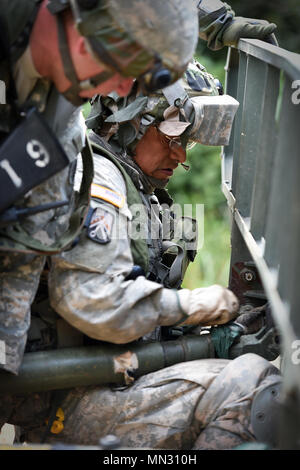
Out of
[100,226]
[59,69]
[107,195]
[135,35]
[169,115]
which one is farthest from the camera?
[169,115]

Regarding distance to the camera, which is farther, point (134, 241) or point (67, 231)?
point (134, 241)

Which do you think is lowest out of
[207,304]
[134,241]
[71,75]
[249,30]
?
[207,304]

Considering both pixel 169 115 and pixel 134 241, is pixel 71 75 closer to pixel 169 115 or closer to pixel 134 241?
pixel 134 241

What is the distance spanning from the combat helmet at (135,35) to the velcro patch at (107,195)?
0.62 metres

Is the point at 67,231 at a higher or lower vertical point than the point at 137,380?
higher

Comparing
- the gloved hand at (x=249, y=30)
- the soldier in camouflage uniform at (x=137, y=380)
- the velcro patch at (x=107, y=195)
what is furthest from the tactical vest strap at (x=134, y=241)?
the gloved hand at (x=249, y=30)

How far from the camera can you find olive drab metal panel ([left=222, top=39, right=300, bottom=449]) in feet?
5.76

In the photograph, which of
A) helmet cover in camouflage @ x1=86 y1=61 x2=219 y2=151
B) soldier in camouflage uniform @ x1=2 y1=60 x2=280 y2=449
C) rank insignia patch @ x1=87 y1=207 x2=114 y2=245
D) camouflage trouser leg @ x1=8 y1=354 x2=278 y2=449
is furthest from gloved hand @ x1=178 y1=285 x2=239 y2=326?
helmet cover in camouflage @ x1=86 y1=61 x2=219 y2=151

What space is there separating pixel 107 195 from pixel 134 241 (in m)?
0.23

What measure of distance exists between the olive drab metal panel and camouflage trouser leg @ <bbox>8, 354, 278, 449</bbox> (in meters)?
0.19

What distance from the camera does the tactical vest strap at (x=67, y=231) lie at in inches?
82.6

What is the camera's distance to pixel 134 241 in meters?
2.69

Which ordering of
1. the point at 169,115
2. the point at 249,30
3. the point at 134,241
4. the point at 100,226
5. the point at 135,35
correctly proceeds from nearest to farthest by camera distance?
the point at 135,35 < the point at 100,226 < the point at 134,241 < the point at 169,115 < the point at 249,30

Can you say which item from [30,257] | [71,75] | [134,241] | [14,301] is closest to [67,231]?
[30,257]
